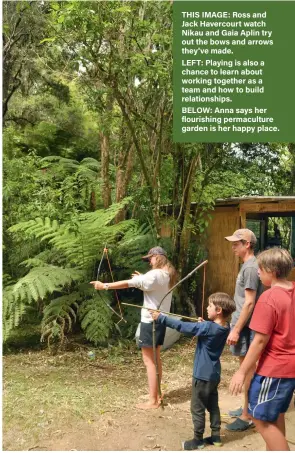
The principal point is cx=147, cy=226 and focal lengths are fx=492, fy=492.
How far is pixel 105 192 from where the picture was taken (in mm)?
7602

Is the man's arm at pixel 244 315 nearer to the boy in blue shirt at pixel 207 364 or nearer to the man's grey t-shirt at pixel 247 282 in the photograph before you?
the man's grey t-shirt at pixel 247 282

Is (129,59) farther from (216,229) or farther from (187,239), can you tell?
(216,229)

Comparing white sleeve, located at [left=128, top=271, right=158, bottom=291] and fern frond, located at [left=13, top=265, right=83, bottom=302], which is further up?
white sleeve, located at [left=128, top=271, right=158, bottom=291]

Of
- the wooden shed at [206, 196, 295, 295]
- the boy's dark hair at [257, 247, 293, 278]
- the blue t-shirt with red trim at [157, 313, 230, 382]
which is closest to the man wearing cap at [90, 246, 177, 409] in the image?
the blue t-shirt with red trim at [157, 313, 230, 382]

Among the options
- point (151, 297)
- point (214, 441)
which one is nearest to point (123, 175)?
point (151, 297)

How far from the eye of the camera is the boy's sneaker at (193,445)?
370cm

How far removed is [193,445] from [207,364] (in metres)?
0.61

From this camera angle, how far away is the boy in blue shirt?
3699 mm

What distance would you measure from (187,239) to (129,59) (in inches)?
112

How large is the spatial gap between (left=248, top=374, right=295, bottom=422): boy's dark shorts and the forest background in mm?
3248

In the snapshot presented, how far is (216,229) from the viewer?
8.59 meters

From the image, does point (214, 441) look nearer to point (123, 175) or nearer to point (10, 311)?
point (10, 311)

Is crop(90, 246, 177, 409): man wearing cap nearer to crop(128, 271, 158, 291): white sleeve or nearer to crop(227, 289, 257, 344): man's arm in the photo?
crop(128, 271, 158, 291): white sleeve

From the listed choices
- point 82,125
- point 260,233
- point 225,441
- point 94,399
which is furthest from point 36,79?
point 225,441
